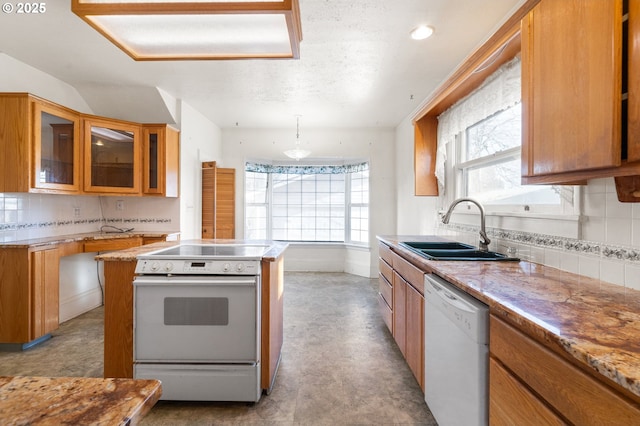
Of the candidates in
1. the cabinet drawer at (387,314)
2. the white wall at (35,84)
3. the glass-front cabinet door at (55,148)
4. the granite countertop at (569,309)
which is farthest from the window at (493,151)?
the white wall at (35,84)

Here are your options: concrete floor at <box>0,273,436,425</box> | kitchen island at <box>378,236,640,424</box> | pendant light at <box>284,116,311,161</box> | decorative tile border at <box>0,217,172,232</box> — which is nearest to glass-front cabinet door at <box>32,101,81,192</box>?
decorative tile border at <box>0,217,172,232</box>

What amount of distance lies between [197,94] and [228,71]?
0.86 meters

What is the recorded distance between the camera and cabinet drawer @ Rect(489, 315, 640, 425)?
2.13ft

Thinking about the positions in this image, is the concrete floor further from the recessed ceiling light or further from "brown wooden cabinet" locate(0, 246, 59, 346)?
the recessed ceiling light

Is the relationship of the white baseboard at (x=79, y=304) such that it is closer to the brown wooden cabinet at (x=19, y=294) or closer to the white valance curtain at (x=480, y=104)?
the brown wooden cabinet at (x=19, y=294)

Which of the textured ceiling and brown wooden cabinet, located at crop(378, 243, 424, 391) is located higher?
the textured ceiling

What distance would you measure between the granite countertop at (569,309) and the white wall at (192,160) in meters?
3.35

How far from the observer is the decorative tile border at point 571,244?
1.23 metres

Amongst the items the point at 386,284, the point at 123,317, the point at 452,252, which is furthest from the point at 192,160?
the point at 452,252

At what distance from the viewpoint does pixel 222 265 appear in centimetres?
177

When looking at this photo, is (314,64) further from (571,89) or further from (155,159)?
(155,159)

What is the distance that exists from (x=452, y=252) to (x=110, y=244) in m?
3.34

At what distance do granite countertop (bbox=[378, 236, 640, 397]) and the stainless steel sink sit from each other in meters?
0.19

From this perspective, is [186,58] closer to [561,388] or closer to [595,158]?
[595,158]
